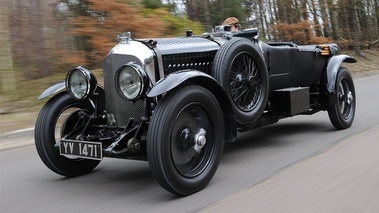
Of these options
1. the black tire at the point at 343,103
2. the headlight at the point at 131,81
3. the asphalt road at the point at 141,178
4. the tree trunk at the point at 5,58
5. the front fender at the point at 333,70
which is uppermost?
the tree trunk at the point at 5,58

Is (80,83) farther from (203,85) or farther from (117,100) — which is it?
(203,85)

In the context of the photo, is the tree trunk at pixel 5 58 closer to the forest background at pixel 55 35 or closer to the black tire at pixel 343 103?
the forest background at pixel 55 35

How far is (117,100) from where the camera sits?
4.45 metres

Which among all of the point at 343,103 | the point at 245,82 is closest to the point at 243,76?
the point at 245,82

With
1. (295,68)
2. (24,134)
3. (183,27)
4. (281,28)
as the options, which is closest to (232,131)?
(295,68)

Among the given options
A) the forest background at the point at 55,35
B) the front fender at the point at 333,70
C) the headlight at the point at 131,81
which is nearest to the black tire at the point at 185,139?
the headlight at the point at 131,81

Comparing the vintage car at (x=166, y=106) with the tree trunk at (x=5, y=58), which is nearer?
the vintage car at (x=166, y=106)

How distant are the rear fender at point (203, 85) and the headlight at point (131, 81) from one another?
0.78 feet

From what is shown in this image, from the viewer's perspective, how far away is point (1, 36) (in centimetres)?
939

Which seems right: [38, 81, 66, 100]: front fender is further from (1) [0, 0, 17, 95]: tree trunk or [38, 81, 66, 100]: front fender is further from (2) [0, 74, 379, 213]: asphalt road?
(1) [0, 0, 17, 95]: tree trunk

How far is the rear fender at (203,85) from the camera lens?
12.1ft

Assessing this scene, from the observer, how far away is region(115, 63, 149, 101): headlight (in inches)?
157

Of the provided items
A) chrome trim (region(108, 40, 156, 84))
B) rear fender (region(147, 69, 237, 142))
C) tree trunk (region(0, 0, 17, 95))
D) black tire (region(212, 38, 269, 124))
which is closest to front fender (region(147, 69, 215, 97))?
rear fender (region(147, 69, 237, 142))

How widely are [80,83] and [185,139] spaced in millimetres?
1343
